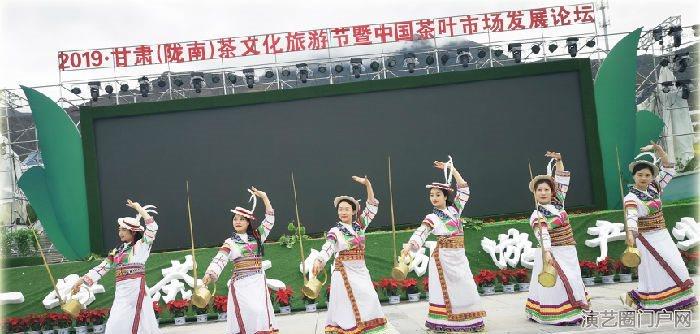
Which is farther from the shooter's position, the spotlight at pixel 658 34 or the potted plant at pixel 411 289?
the spotlight at pixel 658 34

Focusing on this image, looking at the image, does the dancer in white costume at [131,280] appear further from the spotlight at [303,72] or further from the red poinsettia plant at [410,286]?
the spotlight at [303,72]

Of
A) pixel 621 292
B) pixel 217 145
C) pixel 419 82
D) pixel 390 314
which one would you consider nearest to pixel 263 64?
pixel 217 145

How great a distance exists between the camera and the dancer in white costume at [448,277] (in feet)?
19.3

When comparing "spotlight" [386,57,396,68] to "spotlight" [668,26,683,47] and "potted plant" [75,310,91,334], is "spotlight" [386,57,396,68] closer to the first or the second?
"spotlight" [668,26,683,47]

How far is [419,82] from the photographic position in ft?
41.2

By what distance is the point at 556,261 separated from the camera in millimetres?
6281

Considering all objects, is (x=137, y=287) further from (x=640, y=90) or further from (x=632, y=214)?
(x=640, y=90)

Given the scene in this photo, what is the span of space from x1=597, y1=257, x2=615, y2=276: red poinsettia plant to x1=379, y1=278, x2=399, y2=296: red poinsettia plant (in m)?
2.91

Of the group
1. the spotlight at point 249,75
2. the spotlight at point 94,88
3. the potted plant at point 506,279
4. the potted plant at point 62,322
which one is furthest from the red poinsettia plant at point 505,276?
the spotlight at point 94,88

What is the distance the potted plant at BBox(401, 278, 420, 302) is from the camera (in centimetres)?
910

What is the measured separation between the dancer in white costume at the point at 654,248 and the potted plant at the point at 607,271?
9.20 ft

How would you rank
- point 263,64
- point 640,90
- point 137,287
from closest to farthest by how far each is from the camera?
point 137,287 < point 263,64 < point 640,90

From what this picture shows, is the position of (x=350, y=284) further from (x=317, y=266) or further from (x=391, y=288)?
(x=391, y=288)

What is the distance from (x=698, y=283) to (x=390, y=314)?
393 cm
